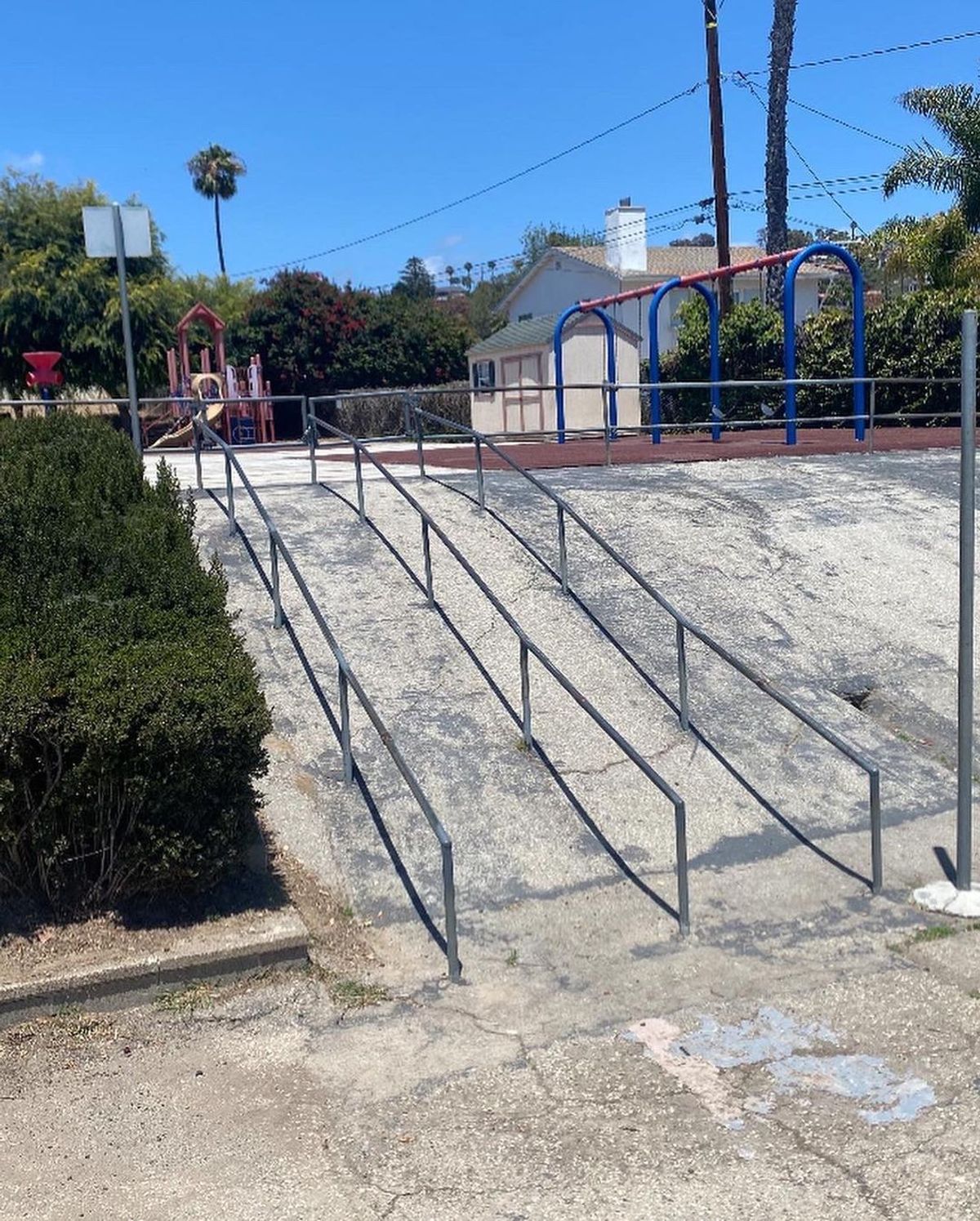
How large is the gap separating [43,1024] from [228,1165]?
115 centimetres

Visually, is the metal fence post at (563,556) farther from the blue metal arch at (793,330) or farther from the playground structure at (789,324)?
the blue metal arch at (793,330)

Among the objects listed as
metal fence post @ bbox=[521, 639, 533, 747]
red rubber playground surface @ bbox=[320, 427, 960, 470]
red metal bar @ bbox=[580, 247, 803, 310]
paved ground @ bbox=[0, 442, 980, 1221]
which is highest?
Result: red metal bar @ bbox=[580, 247, 803, 310]

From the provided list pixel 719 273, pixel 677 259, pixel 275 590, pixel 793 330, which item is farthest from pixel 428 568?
pixel 677 259

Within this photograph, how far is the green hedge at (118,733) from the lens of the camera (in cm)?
456

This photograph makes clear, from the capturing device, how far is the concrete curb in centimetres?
439

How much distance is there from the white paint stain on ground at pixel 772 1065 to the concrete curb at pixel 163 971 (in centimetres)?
140

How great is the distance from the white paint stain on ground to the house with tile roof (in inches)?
1428

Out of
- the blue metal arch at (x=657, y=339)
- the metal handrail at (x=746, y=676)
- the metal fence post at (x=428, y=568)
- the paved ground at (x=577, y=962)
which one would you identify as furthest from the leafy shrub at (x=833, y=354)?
the metal fence post at (x=428, y=568)

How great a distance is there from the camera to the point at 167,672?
4.77 meters

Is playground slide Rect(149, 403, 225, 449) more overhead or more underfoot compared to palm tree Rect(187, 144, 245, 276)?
more underfoot

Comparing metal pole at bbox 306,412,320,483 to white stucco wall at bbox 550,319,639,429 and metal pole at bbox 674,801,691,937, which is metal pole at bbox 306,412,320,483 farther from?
white stucco wall at bbox 550,319,639,429

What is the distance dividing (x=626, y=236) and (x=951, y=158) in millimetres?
18703

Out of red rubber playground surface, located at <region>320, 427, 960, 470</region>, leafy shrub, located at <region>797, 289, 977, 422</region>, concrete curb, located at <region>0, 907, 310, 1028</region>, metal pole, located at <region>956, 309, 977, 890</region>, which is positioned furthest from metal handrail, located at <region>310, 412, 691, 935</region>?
leafy shrub, located at <region>797, 289, 977, 422</region>

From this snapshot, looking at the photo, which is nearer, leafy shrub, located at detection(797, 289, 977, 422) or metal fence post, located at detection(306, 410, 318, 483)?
metal fence post, located at detection(306, 410, 318, 483)
